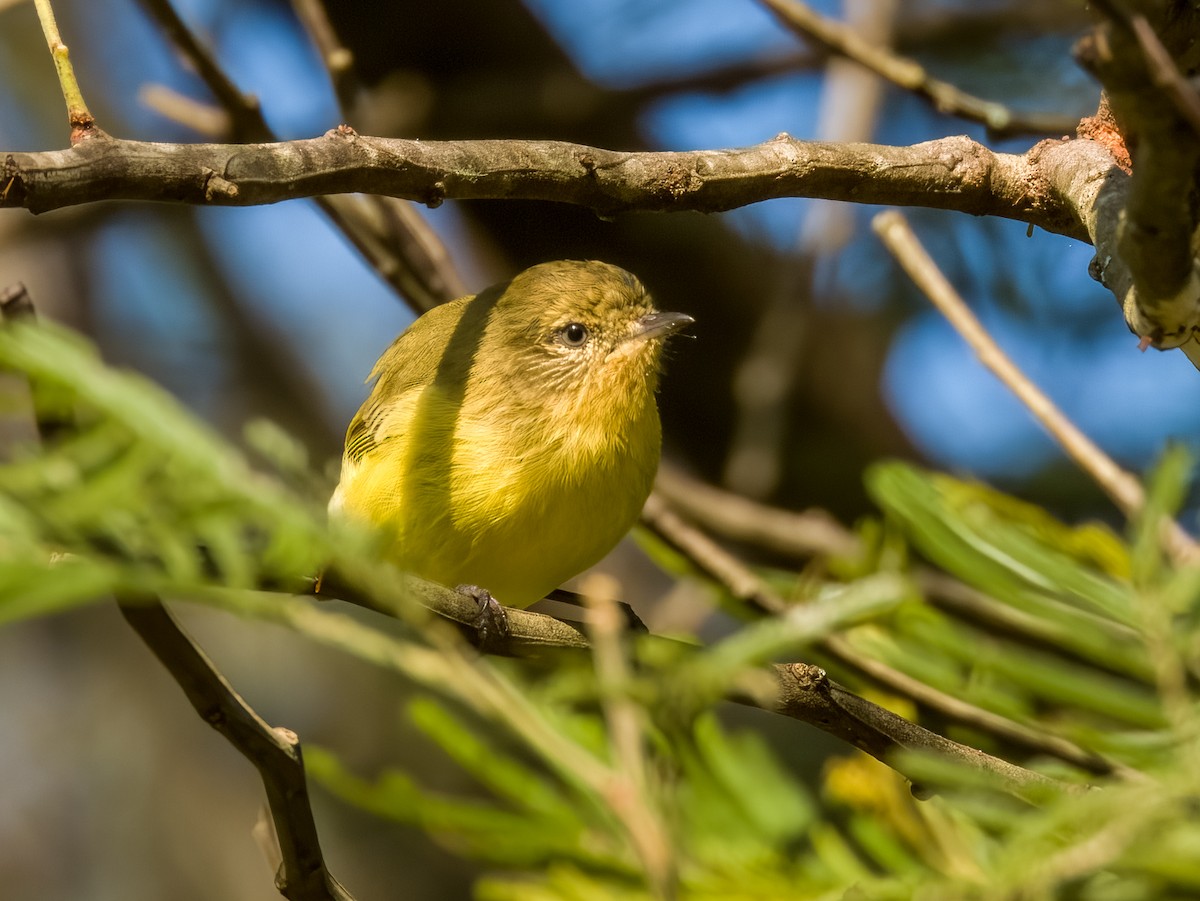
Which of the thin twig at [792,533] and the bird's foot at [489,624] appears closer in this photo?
the bird's foot at [489,624]

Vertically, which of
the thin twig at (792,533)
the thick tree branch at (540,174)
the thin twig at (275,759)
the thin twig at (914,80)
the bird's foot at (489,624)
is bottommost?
the thin twig at (275,759)

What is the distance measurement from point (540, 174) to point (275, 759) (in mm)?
957

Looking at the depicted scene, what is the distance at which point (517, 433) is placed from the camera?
3.47m

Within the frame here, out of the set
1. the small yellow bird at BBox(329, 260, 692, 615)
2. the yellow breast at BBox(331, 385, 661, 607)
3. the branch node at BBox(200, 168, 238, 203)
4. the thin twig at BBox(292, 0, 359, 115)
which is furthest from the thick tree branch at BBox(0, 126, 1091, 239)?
the thin twig at BBox(292, 0, 359, 115)

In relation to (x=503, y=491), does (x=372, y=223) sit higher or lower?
higher

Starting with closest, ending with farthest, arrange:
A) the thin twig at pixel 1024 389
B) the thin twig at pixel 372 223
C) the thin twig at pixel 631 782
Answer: the thin twig at pixel 631 782 < the thin twig at pixel 1024 389 < the thin twig at pixel 372 223

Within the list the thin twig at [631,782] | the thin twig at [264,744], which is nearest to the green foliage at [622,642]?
the thin twig at [631,782]

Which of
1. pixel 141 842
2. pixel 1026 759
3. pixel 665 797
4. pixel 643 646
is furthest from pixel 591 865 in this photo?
pixel 141 842

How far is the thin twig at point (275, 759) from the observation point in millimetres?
1398

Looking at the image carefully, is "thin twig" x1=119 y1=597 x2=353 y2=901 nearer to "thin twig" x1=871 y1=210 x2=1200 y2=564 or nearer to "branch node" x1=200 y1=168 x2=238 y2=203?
"branch node" x1=200 y1=168 x2=238 y2=203

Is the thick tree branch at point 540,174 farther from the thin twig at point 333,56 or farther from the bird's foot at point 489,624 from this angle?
the thin twig at point 333,56

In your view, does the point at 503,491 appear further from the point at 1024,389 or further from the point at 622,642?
the point at 622,642

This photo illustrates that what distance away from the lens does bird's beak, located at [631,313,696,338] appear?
3.98 m

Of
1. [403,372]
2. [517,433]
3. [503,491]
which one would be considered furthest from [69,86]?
[403,372]
